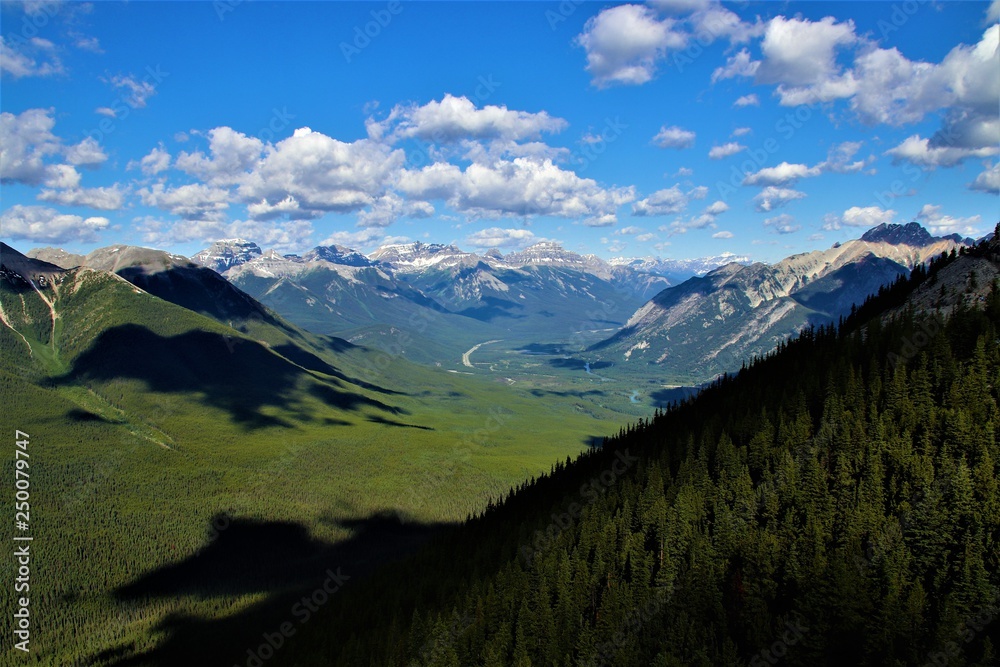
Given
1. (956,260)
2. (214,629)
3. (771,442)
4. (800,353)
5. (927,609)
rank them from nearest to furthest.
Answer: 1. (927,609)
2. (771,442)
3. (956,260)
4. (800,353)
5. (214,629)

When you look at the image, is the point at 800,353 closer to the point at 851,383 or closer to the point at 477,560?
the point at 851,383

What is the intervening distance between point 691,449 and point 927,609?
62.3 m

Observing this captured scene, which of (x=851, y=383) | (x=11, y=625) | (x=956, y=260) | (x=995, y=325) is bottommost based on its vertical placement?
(x=11, y=625)

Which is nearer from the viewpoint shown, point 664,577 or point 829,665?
point 829,665

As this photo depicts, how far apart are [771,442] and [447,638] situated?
8138 cm

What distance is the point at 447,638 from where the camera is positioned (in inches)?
4611

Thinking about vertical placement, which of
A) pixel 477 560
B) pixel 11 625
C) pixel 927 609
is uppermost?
pixel 927 609

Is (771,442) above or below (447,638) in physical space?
above

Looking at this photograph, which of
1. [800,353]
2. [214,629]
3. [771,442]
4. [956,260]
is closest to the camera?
[771,442]

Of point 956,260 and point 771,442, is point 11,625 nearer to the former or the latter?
point 771,442

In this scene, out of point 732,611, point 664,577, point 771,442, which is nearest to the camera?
point 732,611

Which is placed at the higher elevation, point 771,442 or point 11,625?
point 771,442

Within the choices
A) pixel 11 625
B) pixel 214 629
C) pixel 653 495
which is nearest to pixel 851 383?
pixel 653 495

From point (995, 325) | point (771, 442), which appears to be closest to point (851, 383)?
point (771, 442)
